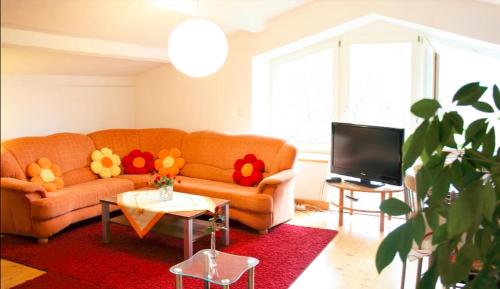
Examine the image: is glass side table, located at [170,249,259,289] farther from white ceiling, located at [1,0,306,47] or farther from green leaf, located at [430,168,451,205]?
white ceiling, located at [1,0,306,47]

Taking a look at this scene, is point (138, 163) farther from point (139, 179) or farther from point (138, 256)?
point (138, 256)

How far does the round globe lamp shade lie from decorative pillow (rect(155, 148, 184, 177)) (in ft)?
8.03

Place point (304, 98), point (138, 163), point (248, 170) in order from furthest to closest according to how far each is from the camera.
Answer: point (304, 98) < point (138, 163) < point (248, 170)

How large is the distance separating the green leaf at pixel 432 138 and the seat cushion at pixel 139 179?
4219 millimetres

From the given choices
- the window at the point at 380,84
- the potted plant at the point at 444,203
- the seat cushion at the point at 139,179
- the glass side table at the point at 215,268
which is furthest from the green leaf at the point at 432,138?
the seat cushion at the point at 139,179

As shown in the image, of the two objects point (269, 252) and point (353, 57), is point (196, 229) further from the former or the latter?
point (353, 57)

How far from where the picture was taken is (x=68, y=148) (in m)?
4.95

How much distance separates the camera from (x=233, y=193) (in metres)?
4.50

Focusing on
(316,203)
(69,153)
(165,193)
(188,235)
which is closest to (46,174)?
(69,153)

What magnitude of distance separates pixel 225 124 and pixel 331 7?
1.85 metres

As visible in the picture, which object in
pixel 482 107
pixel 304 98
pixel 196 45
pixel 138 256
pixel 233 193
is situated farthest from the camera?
pixel 304 98

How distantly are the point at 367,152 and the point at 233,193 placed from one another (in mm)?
1364

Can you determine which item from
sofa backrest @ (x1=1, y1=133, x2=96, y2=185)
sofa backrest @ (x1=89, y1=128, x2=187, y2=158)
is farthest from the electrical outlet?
sofa backrest @ (x1=1, y1=133, x2=96, y2=185)

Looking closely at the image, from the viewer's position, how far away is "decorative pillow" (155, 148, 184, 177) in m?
5.45
